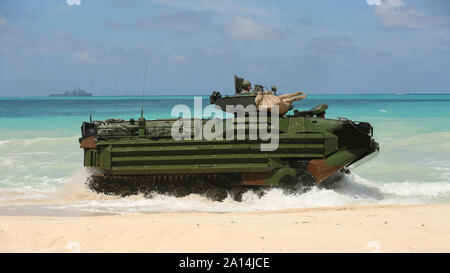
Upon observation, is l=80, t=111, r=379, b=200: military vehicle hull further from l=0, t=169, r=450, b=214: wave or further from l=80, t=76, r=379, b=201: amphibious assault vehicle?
l=0, t=169, r=450, b=214: wave

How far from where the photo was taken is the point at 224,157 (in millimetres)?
14117

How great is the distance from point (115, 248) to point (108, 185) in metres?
6.55

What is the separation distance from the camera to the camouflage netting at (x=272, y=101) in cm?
1463

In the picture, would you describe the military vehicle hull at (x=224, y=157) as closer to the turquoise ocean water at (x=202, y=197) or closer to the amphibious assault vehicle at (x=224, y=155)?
the amphibious assault vehicle at (x=224, y=155)

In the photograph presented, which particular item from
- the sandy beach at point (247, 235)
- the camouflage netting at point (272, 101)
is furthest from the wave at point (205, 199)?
the sandy beach at point (247, 235)

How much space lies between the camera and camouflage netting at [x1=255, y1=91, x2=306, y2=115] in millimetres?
14633

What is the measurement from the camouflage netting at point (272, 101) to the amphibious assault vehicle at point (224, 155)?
0.73 ft

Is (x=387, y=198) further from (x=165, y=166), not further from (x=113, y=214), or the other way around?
(x=113, y=214)

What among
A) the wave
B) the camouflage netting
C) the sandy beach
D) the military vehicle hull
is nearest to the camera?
the sandy beach

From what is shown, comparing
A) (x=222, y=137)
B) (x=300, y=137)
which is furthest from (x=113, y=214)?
(x=300, y=137)

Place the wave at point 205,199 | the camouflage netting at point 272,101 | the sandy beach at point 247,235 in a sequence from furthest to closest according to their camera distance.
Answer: the camouflage netting at point 272,101 → the wave at point 205,199 → the sandy beach at point 247,235

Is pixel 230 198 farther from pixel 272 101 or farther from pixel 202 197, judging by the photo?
pixel 272 101

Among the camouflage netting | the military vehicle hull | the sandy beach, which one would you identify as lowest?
the sandy beach

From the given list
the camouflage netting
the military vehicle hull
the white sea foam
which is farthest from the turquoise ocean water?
the camouflage netting
